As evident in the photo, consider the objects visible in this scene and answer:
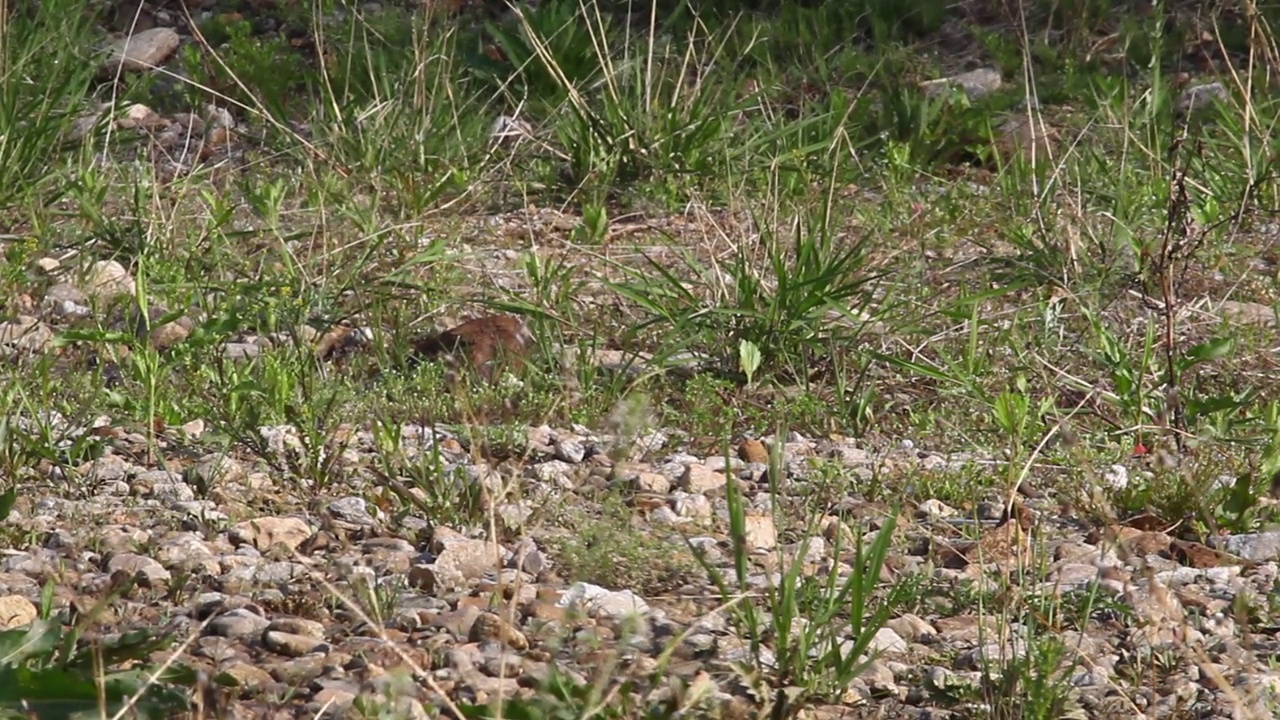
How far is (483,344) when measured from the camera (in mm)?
4055

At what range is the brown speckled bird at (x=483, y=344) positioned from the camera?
157 inches

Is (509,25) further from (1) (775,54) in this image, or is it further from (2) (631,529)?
(2) (631,529)

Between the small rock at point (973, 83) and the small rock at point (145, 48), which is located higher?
the small rock at point (973, 83)

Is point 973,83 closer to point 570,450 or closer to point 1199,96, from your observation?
point 1199,96

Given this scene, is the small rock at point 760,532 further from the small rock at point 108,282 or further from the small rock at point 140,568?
the small rock at point 108,282

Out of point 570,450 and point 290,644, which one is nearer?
point 290,644

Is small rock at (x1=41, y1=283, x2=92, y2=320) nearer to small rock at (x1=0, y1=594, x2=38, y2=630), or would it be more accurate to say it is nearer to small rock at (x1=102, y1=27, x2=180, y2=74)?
small rock at (x1=0, y1=594, x2=38, y2=630)

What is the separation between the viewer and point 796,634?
105 inches

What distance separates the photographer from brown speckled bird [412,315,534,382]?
13.1 ft

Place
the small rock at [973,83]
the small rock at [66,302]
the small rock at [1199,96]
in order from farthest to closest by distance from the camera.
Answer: the small rock at [973,83] → the small rock at [1199,96] → the small rock at [66,302]

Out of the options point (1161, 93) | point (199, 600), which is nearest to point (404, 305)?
point (199, 600)

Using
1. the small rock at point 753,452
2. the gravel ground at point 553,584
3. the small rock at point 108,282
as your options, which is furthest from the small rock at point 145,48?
the small rock at point 753,452

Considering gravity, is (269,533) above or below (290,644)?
below

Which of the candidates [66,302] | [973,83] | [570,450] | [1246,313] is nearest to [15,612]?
[570,450]
